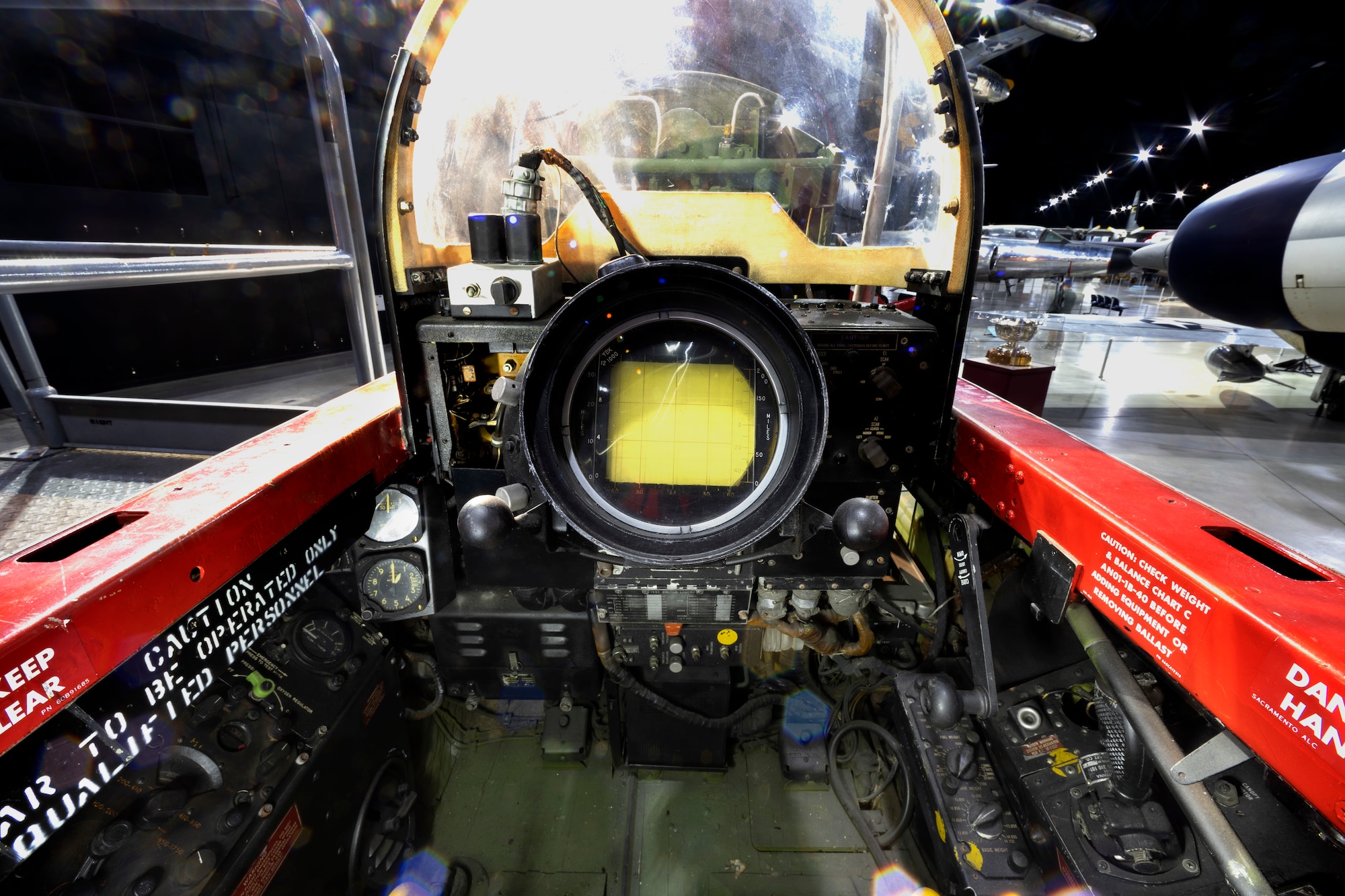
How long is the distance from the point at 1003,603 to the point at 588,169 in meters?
2.01

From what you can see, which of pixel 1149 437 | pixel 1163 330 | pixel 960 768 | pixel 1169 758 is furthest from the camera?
pixel 1163 330

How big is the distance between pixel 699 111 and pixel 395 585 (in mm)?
1895

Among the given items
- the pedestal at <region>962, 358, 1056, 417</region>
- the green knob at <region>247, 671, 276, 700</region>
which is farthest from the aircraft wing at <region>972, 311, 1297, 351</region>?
the green knob at <region>247, 671, 276, 700</region>

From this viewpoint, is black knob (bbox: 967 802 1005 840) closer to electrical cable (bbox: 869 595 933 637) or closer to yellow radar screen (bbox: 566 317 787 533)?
electrical cable (bbox: 869 595 933 637)

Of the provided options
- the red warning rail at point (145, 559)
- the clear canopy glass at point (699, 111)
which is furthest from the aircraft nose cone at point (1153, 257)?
the red warning rail at point (145, 559)

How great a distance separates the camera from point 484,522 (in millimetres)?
1280

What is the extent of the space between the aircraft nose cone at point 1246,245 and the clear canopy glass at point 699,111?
389 centimetres

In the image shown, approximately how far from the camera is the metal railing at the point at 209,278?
2.26m

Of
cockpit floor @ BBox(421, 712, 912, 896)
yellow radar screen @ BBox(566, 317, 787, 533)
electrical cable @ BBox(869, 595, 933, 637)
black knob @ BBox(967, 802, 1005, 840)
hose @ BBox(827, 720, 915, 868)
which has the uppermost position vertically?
yellow radar screen @ BBox(566, 317, 787, 533)

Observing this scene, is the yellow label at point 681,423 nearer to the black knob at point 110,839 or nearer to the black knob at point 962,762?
the black knob at point 962,762

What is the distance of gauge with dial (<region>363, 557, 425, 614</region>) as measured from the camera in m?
1.81

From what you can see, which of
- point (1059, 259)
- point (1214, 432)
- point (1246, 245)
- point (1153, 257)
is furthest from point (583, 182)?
point (1059, 259)

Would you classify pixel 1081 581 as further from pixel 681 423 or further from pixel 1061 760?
pixel 681 423

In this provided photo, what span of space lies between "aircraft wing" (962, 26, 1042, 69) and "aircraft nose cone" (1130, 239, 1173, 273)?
12.8 ft
